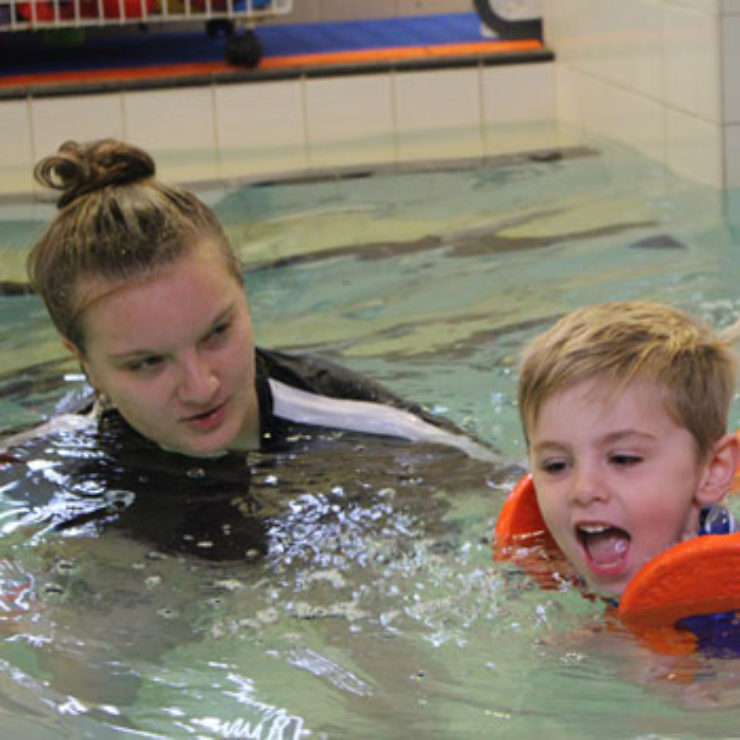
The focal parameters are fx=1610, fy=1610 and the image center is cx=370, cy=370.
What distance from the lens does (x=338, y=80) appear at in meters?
7.05

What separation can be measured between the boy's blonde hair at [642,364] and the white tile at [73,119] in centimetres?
461

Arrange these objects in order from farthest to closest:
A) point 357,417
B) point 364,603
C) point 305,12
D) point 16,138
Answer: point 305,12 → point 16,138 → point 357,417 → point 364,603

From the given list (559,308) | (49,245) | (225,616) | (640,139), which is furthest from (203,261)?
(640,139)

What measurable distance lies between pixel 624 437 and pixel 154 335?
3.02 feet

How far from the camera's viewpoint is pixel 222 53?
7484 mm

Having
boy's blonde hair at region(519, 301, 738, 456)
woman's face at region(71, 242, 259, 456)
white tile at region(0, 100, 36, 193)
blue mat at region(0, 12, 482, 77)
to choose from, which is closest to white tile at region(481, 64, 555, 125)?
blue mat at region(0, 12, 482, 77)

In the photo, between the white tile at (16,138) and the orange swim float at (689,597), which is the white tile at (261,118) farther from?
the orange swim float at (689,597)

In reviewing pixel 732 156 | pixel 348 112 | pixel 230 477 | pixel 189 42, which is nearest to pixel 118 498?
pixel 230 477

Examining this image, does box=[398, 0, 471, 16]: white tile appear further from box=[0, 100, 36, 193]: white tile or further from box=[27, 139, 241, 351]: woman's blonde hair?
box=[27, 139, 241, 351]: woman's blonde hair

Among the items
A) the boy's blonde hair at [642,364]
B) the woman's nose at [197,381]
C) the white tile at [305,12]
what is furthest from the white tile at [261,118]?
the boy's blonde hair at [642,364]

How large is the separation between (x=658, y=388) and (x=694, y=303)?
228cm

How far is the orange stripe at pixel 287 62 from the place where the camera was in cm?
699

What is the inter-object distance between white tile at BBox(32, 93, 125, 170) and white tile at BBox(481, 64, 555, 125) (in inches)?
64.3

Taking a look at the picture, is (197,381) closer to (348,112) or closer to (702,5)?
(702,5)
